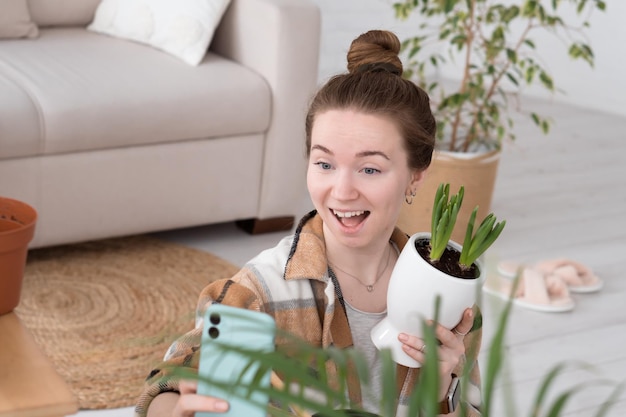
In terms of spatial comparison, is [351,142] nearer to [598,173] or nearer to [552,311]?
[552,311]

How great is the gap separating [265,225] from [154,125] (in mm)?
531

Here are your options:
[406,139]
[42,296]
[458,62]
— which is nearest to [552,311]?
[42,296]

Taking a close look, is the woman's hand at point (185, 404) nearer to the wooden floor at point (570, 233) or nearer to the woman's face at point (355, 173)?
the woman's face at point (355, 173)

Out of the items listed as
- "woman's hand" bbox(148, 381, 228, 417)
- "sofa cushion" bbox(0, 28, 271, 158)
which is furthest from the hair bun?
"sofa cushion" bbox(0, 28, 271, 158)

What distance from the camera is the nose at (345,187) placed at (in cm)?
124

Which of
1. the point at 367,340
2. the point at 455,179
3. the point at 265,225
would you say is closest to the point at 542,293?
the point at 455,179

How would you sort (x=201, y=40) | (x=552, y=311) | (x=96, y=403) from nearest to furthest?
(x=96, y=403)
(x=552, y=311)
(x=201, y=40)

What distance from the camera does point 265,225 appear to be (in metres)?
3.11

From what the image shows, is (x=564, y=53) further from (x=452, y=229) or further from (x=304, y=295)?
(x=452, y=229)

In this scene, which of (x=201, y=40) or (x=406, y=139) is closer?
(x=406, y=139)

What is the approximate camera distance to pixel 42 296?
2.58 m

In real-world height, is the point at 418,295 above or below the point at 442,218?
below

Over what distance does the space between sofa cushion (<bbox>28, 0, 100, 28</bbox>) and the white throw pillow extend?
11 centimetres

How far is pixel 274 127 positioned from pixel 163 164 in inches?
13.6
